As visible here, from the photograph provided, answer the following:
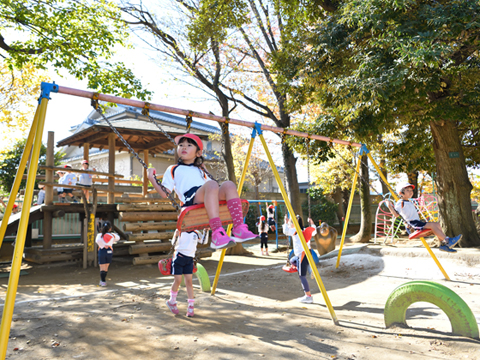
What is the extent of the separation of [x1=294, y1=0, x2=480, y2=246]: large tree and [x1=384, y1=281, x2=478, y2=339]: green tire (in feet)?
14.5

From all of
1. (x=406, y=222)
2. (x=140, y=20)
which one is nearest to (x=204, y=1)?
(x=140, y=20)

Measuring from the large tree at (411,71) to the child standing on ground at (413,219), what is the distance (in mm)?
2051

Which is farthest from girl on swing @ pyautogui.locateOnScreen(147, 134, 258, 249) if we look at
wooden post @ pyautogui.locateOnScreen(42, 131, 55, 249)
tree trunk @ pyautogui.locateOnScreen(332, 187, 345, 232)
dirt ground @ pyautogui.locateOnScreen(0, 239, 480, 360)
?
tree trunk @ pyautogui.locateOnScreen(332, 187, 345, 232)

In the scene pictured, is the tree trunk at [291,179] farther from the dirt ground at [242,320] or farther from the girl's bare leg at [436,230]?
the girl's bare leg at [436,230]

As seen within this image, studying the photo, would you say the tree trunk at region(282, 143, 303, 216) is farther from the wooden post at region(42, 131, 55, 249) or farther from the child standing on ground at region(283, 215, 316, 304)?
the wooden post at region(42, 131, 55, 249)

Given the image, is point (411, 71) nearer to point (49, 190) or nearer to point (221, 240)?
point (221, 240)

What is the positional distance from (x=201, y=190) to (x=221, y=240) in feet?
2.26

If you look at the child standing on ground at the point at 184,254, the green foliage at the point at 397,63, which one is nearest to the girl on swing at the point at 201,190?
the child standing on ground at the point at 184,254

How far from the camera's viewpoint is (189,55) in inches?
503

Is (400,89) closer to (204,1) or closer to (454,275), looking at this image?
(454,275)

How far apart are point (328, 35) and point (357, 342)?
8.13 m

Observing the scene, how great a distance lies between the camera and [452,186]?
9.56m

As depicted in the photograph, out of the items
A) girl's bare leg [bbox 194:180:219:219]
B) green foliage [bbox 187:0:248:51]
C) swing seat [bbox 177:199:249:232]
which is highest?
green foliage [bbox 187:0:248:51]

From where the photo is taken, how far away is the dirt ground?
Answer: 3485 mm
